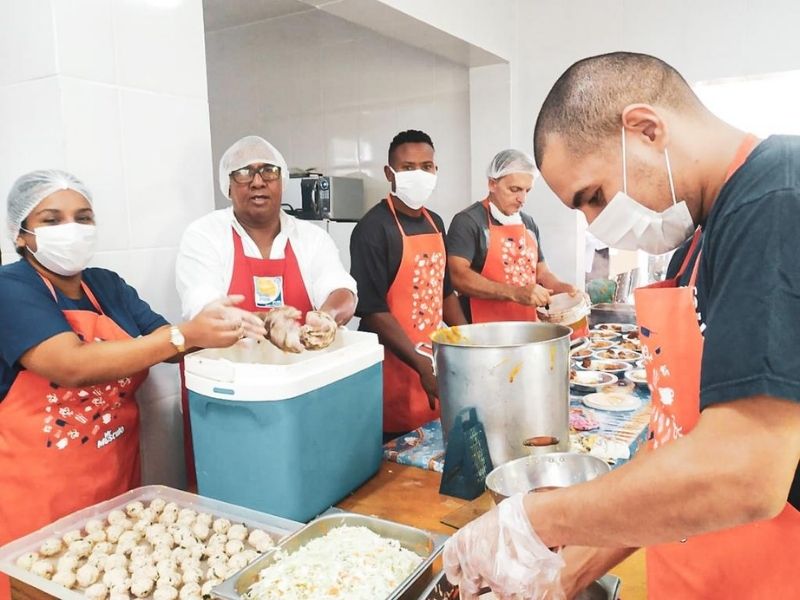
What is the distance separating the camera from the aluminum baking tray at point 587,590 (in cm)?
107

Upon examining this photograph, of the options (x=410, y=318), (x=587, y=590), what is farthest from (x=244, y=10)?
(x=587, y=590)

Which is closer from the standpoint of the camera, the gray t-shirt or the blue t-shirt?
the blue t-shirt

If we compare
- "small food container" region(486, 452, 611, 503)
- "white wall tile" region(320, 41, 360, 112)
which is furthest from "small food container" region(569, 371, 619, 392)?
"white wall tile" region(320, 41, 360, 112)

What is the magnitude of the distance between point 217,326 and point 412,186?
1.52m

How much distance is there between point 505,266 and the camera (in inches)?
133

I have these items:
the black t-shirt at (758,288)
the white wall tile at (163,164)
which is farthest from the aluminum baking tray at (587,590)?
the white wall tile at (163,164)

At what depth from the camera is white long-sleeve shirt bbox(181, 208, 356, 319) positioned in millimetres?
1853

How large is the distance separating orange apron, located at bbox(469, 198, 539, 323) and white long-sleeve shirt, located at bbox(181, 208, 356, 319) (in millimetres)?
1314

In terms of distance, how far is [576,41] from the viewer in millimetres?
4078

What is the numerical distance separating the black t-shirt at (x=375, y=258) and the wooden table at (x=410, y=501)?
3.24 feet

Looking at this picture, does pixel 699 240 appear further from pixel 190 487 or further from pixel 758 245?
pixel 190 487

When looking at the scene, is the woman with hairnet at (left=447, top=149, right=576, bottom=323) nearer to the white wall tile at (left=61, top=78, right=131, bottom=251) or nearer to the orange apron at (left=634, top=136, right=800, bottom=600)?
the white wall tile at (left=61, top=78, right=131, bottom=251)

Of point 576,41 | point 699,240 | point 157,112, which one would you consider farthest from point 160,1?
point 576,41

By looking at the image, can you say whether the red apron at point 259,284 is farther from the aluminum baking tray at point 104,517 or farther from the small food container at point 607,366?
the small food container at point 607,366
